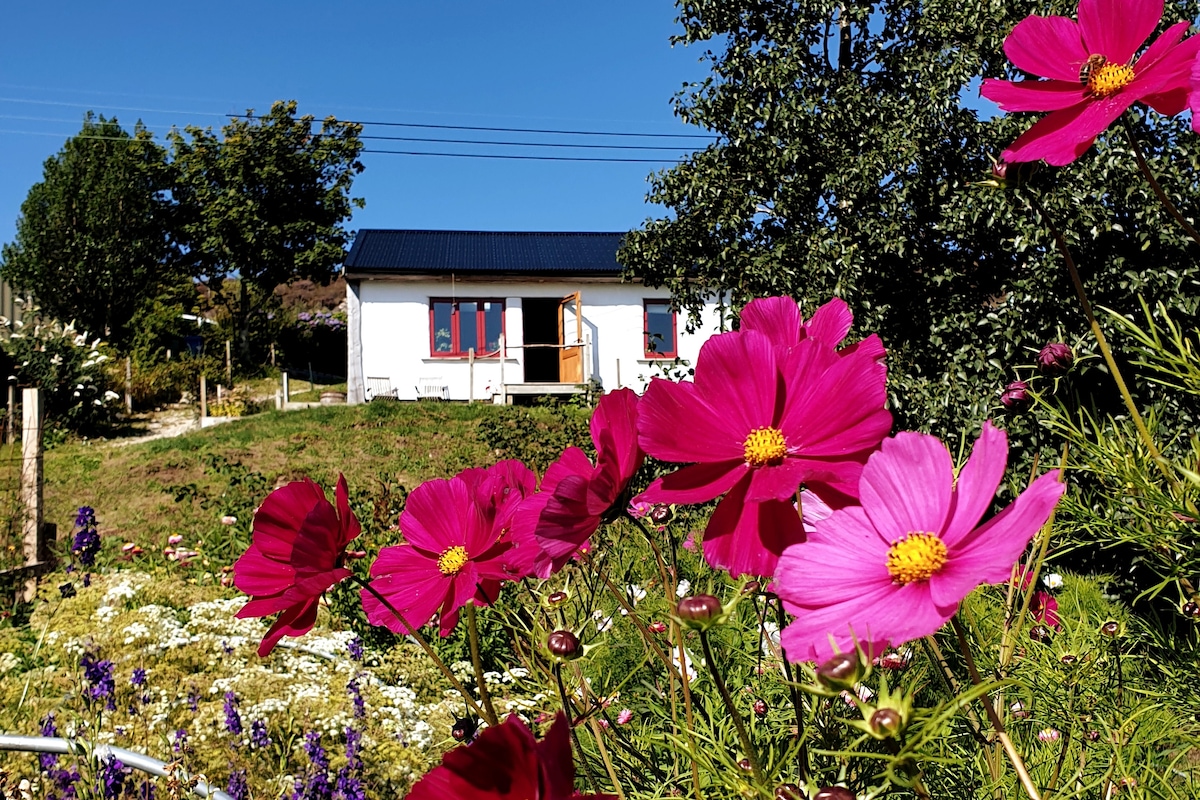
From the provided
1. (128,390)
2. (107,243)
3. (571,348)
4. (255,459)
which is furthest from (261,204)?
(255,459)

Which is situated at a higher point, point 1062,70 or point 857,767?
point 1062,70

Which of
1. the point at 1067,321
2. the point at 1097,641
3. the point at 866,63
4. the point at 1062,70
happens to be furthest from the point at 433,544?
the point at 866,63

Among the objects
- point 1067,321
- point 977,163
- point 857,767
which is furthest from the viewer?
point 977,163

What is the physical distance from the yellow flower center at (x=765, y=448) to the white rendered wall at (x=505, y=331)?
14089 millimetres

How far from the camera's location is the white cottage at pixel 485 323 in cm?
1489

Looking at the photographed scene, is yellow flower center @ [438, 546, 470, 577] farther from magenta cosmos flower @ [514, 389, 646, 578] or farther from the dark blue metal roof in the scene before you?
the dark blue metal roof

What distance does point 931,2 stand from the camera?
5109 millimetres

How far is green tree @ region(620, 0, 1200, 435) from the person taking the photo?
13.4 ft

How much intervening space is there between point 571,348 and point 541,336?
2716 mm

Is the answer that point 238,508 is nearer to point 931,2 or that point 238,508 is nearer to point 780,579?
point 931,2

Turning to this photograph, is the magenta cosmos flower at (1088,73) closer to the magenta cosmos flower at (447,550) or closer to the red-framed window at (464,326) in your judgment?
the magenta cosmos flower at (447,550)

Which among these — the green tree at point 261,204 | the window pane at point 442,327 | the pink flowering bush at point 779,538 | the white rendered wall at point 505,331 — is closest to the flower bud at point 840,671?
the pink flowering bush at point 779,538

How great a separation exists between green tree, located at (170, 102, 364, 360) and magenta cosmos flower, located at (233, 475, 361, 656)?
19.3 meters

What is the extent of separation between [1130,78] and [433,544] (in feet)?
2.01
